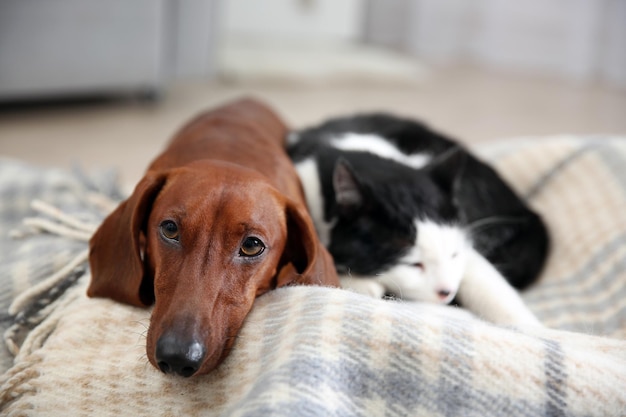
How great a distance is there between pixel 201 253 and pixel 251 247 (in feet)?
0.24

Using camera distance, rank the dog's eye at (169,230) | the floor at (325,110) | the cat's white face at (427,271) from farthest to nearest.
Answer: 1. the floor at (325,110)
2. the cat's white face at (427,271)
3. the dog's eye at (169,230)

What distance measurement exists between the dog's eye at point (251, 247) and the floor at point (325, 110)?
4.92 feet

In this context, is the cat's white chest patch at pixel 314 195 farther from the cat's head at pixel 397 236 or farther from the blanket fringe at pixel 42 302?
the blanket fringe at pixel 42 302

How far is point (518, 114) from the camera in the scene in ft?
12.5

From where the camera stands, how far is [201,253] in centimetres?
95

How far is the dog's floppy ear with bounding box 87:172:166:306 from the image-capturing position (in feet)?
3.47

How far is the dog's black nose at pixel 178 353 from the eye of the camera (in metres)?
0.86

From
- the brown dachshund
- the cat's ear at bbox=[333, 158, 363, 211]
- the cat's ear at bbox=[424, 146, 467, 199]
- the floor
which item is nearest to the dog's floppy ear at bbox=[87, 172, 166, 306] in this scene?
the brown dachshund

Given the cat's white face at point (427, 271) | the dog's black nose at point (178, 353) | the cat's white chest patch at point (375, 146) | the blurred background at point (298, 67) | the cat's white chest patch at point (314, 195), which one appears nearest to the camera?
the dog's black nose at point (178, 353)

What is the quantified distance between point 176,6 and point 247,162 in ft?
7.51

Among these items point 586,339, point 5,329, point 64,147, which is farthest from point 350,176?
point 64,147

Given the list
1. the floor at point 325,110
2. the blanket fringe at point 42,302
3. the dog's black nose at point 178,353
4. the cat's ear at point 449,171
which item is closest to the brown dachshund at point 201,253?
the dog's black nose at point 178,353

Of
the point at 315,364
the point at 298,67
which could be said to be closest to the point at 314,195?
the point at 315,364

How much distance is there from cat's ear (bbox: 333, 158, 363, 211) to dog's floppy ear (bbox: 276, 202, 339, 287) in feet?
0.53
